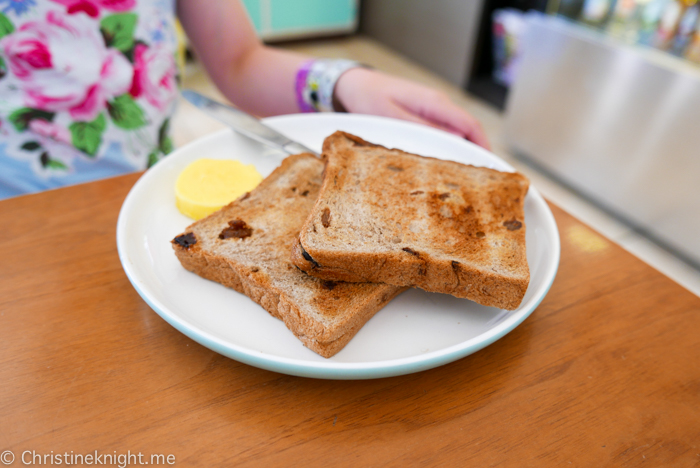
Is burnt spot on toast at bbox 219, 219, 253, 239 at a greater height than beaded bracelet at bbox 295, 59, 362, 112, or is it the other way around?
beaded bracelet at bbox 295, 59, 362, 112

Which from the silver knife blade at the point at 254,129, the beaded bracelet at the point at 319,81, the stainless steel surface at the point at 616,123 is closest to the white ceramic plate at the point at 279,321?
the silver knife blade at the point at 254,129

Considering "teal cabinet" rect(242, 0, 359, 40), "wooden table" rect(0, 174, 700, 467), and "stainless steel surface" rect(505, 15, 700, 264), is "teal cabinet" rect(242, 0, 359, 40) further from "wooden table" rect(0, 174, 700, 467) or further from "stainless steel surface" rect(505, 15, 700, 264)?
"wooden table" rect(0, 174, 700, 467)

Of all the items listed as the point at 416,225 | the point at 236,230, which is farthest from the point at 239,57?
the point at 416,225

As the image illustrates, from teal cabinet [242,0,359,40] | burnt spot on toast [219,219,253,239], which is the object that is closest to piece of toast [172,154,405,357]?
burnt spot on toast [219,219,253,239]

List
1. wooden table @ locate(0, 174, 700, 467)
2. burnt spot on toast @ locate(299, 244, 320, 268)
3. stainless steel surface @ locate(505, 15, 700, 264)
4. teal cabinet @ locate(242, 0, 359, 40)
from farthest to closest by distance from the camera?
teal cabinet @ locate(242, 0, 359, 40)
stainless steel surface @ locate(505, 15, 700, 264)
burnt spot on toast @ locate(299, 244, 320, 268)
wooden table @ locate(0, 174, 700, 467)

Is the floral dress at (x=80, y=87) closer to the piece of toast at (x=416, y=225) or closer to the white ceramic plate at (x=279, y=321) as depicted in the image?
the white ceramic plate at (x=279, y=321)

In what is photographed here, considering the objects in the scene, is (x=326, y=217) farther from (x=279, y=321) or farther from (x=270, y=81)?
(x=270, y=81)
